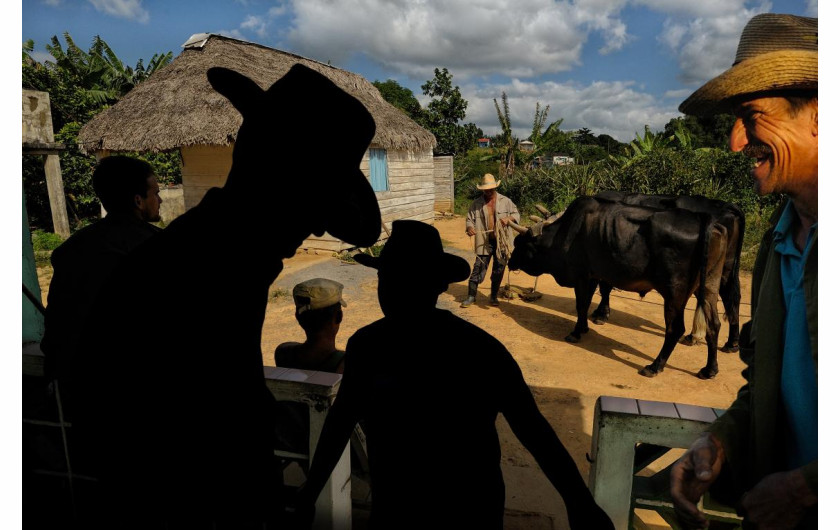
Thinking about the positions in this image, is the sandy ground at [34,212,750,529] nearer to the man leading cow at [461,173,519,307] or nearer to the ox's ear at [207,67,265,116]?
the ox's ear at [207,67,265,116]

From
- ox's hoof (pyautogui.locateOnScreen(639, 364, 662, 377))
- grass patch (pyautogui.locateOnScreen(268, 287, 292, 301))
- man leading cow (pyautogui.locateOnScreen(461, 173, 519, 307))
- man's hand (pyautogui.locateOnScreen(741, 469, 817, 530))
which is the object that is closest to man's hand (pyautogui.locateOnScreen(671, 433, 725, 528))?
man's hand (pyautogui.locateOnScreen(741, 469, 817, 530))

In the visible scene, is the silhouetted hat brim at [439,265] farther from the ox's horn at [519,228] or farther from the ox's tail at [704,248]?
the ox's horn at [519,228]

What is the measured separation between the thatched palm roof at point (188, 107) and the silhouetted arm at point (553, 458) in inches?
396

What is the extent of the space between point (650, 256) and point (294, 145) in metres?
5.27

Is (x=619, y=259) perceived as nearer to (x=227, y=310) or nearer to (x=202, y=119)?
(x=227, y=310)

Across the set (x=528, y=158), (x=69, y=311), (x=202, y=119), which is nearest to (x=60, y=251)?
(x=69, y=311)

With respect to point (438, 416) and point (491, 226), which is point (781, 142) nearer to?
point (438, 416)

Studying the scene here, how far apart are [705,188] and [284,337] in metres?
11.7

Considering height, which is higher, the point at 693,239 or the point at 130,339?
the point at 130,339

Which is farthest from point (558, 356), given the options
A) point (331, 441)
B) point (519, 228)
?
point (331, 441)

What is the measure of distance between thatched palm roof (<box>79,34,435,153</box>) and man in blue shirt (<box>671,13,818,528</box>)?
1017 centimetres

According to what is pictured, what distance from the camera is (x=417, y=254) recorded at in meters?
1.37

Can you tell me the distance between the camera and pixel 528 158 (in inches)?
777

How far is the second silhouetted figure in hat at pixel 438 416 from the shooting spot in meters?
1.32
